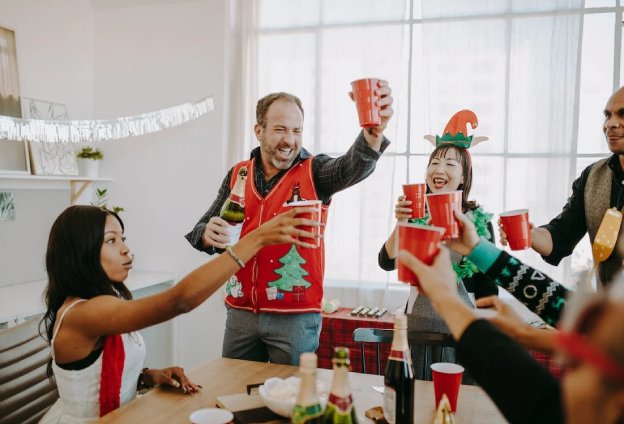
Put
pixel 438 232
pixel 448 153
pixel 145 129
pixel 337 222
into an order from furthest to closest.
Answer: pixel 337 222, pixel 145 129, pixel 448 153, pixel 438 232

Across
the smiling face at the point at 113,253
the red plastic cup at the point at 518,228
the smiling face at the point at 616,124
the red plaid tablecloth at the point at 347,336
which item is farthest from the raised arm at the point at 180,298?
the red plaid tablecloth at the point at 347,336

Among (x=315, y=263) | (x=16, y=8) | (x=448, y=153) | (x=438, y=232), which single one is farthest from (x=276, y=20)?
(x=438, y=232)

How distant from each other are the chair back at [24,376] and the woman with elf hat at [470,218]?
134 cm

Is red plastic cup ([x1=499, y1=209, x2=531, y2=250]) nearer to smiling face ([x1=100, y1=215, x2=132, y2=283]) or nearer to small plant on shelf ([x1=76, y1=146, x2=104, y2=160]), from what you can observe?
smiling face ([x1=100, y1=215, x2=132, y2=283])

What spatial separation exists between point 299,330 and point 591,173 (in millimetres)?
1440

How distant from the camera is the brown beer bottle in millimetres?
1253

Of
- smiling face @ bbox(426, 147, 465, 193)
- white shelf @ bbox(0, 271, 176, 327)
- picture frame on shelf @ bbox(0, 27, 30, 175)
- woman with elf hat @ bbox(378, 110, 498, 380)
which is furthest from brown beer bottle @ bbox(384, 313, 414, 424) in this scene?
picture frame on shelf @ bbox(0, 27, 30, 175)

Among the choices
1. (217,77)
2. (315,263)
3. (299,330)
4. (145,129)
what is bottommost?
(299,330)

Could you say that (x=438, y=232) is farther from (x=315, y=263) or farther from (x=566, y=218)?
(x=566, y=218)

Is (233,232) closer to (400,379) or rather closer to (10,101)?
(400,379)

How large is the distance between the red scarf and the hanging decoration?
5.02 feet

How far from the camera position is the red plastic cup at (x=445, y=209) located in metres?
1.47

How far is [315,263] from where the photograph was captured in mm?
2133

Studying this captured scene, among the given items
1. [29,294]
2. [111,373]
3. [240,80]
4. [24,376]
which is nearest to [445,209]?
[111,373]
